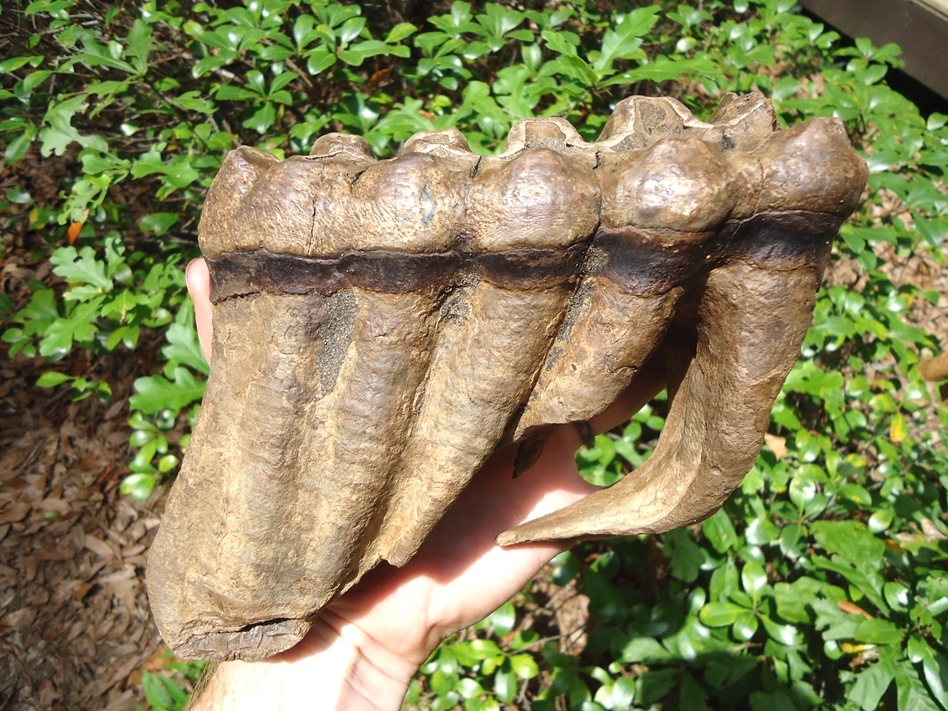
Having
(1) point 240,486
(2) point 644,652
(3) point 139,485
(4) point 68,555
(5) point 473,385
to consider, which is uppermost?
(5) point 473,385

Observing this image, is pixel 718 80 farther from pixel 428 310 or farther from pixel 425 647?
pixel 425 647

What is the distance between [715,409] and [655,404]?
143 centimetres

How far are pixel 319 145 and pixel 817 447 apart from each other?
6.44 feet

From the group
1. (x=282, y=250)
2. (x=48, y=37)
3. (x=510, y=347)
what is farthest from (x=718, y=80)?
(x=48, y=37)

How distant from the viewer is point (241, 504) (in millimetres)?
1312

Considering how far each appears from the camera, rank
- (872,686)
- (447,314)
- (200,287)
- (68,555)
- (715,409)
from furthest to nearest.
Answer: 1. (68,555)
2. (872,686)
3. (200,287)
4. (715,409)
5. (447,314)

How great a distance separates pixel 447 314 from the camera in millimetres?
1236

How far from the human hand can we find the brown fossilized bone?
10.6 inches

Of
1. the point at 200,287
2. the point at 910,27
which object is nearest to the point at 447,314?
the point at 200,287

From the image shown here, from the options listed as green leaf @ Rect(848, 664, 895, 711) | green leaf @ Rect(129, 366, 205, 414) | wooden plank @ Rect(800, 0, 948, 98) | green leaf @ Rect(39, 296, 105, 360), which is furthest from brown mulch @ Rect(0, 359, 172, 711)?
wooden plank @ Rect(800, 0, 948, 98)

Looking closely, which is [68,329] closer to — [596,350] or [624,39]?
[596,350]

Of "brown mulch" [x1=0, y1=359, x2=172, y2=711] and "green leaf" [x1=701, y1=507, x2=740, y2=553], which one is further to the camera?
"brown mulch" [x1=0, y1=359, x2=172, y2=711]

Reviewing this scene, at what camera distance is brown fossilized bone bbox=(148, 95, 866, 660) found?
1.12 m

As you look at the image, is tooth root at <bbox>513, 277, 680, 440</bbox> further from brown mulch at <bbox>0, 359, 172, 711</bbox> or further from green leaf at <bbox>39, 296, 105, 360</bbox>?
brown mulch at <bbox>0, 359, 172, 711</bbox>
